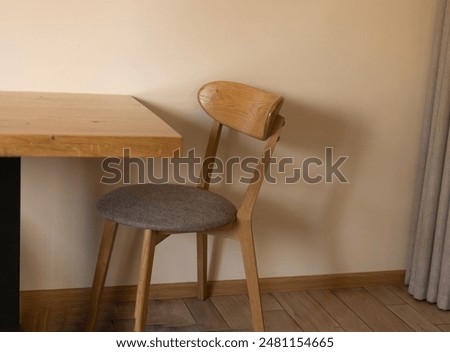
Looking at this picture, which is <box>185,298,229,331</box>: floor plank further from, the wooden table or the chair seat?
the wooden table

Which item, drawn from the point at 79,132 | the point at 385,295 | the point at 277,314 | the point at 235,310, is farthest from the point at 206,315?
the point at 79,132

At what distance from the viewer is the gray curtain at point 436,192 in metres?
2.72

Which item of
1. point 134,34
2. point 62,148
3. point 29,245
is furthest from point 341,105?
point 62,148

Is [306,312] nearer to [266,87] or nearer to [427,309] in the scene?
[427,309]

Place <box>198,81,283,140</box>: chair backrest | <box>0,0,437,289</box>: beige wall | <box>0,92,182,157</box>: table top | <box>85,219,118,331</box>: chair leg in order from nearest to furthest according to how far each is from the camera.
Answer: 1. <box>0,92,182,157</box>: table top
2. <box>198,81,283,140</box>: chair backrest
3. <box>85,219,118,331</box>: chair leg
4. <box>0,0,437,289</box>: beige wall

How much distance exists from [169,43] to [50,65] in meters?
0.40

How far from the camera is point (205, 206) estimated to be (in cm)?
231

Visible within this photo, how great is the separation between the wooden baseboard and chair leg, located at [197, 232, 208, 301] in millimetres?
40

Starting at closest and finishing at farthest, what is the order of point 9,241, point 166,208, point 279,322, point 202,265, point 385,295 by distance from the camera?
point 9,241 < point 166,208 < point 279,322 < point 202,265 < point 385,295

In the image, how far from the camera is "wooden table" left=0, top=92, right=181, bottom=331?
1.68 m

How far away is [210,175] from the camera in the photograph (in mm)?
2635

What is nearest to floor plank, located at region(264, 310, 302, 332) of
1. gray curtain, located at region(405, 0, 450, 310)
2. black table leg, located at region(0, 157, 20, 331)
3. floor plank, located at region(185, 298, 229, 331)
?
floor plank, located at region(185, 298, 229, 331)

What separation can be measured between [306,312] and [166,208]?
771 millimetres
